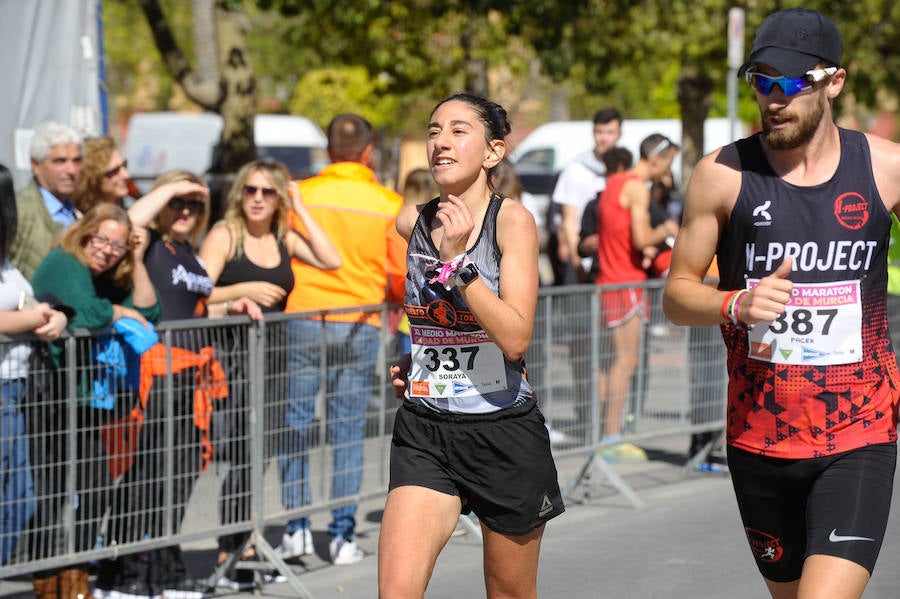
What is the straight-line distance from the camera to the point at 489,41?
69.6 ft

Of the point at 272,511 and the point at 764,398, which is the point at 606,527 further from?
the point at 764,398

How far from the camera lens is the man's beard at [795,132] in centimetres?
394

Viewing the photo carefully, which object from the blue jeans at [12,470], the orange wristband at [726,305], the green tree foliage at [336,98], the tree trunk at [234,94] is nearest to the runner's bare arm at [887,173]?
the orange wristband at [726,305]

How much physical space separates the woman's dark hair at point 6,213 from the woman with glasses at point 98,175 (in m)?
1.50

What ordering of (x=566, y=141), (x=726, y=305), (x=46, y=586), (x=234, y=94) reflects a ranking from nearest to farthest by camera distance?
(x=726, y=305) → (x=46, y=586) → (x=234, y=94) → (x=566, y=141)

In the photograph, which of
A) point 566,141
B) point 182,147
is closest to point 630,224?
point 182,147

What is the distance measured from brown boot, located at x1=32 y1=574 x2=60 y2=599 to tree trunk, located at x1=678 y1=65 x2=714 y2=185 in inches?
646

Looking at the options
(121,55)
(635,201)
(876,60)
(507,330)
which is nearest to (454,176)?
(507,330)

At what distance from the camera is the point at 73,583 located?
6023mm

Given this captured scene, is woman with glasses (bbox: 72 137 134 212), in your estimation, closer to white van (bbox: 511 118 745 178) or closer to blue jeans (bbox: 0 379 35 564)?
blue jeans (bbox: 0 379 35 564)

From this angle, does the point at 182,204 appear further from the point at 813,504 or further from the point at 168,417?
the point at 813,504

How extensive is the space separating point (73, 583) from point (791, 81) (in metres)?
3.80

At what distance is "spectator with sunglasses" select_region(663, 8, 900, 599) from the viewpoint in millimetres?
3912

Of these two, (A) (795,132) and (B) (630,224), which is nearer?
(A) (795,132)
